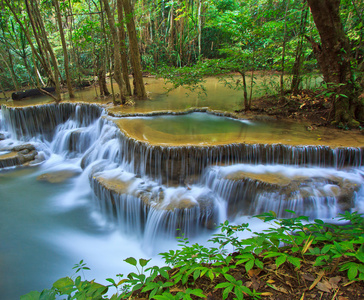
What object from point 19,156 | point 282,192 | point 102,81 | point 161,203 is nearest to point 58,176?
point 19,156

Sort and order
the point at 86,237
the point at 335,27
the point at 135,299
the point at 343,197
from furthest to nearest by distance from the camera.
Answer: the point at 335,27, the point at 86,237, the point at 343,197, the point at 135,299

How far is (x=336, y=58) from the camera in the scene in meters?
6.00

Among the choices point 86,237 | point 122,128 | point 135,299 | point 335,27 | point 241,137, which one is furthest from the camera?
point 122,128

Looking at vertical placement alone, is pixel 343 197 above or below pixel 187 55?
below

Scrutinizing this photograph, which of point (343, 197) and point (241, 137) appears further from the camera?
point (241, 137)

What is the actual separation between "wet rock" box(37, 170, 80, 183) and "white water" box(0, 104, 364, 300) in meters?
0.21

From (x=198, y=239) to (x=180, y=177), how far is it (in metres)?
1.49

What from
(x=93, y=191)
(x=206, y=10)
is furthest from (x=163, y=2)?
(x=93, y=191)

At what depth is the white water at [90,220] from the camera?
4.55 m

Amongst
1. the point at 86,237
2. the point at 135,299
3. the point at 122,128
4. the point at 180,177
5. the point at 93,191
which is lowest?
the point at 86,237

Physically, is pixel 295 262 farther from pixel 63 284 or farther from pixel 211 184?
pixel 211 184

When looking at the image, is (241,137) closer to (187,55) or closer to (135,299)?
(135,299)

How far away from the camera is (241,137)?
246 inches

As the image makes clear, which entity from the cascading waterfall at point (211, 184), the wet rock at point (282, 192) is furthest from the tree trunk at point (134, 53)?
the wet rock at point (282, 192)
